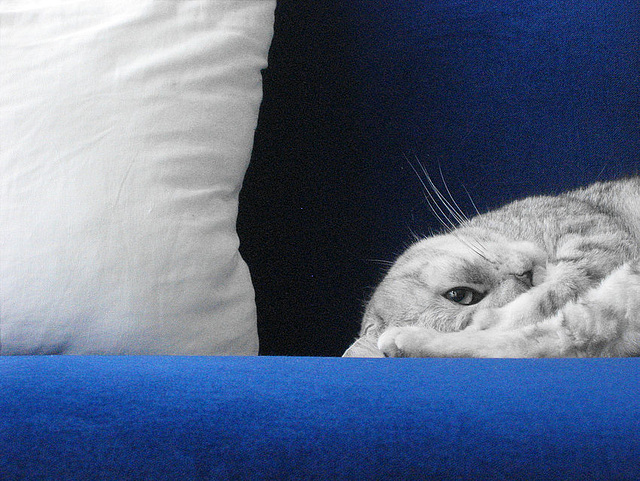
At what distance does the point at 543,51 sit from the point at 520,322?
580mm

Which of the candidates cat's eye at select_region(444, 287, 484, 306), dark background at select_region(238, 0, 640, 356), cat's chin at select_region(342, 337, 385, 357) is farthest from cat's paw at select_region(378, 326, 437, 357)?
dark background at select_region(238, 0, 640, 356)

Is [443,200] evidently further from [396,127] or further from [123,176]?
[123,176]

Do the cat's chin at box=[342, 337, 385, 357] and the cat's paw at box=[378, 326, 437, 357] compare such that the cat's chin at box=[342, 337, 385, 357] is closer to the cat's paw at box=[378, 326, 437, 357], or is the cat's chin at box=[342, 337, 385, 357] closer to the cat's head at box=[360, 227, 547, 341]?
the cat's head at box=[360, 227, 547, 341]

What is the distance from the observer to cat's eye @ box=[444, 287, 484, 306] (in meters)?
1.10

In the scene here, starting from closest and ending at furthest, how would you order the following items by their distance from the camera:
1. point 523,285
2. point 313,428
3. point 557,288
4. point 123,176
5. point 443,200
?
point 313,428 → point 123,176 → point 557,288 → point 523,285 → point 443,200

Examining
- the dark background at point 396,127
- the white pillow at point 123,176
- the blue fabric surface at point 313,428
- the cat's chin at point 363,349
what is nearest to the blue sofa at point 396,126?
the dark background at point 396,127

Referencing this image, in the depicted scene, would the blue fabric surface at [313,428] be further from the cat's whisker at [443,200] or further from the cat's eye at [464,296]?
the cat's whisker at [443,200]

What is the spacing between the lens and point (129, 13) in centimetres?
89

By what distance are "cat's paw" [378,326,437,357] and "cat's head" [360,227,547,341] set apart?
0.69 ft

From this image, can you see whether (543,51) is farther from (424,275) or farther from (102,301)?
(102,301)

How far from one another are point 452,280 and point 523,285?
0.12m

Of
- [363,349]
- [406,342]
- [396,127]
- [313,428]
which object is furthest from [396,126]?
[313,428]

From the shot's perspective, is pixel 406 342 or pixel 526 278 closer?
pixel 406 342

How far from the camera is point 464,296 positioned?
1.12 m
